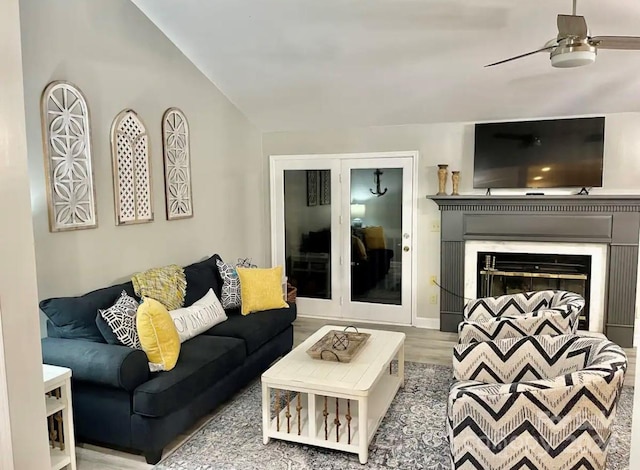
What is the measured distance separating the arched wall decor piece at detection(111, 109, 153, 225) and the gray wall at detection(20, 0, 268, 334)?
0.19 feet

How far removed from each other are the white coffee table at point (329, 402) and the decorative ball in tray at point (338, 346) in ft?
0.13

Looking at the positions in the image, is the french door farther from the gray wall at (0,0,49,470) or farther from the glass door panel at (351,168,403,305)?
the gray wall at (0,0,49,470)

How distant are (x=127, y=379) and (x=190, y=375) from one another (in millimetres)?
397

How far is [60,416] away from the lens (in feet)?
8.99

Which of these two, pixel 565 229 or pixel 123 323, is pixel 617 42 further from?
pixel 123 323

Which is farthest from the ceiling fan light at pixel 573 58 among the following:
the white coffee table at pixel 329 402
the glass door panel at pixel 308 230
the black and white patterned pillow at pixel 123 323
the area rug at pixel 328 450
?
the glass door panel at pixel 308 230

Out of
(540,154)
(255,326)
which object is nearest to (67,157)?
(255,326)

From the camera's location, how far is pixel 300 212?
6.00 metres

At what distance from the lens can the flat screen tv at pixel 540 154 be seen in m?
4.74

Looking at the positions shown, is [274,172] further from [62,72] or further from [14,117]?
[14,117]

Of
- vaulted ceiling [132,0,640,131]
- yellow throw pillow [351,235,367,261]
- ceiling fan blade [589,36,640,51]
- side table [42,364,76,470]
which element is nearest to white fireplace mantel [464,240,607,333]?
yellow throw pillow [351,235,367,261]

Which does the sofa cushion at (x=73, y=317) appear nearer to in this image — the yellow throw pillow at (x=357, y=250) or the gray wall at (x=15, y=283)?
the gray wall at (x=15, y=283)

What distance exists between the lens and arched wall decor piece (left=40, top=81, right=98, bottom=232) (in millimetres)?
3238

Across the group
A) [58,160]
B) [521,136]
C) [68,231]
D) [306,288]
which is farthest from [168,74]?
[521,136]
